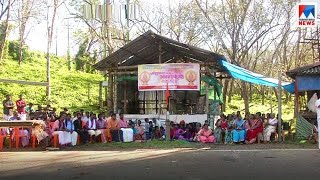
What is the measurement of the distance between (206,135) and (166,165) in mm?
6844

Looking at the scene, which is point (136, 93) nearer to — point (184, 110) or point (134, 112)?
point (134, 112)

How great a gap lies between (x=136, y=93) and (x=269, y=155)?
1187 cm

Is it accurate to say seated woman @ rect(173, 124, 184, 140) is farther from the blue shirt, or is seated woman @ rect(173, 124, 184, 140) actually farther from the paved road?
the paved road

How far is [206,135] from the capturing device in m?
16.8

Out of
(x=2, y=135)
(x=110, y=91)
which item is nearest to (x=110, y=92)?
(x=110, y=91)

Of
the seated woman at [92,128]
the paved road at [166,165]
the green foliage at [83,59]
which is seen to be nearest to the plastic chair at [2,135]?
the paved road at [166,165]

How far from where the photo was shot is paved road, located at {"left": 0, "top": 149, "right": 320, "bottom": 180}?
341 inches

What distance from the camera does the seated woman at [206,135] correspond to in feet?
54.9

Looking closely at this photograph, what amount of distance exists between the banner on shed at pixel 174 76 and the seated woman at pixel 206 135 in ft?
8.93

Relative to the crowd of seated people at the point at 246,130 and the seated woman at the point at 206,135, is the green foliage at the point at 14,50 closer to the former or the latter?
the seated woman at the point at 206,135

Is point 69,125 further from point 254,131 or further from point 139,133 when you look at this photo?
point 254,131

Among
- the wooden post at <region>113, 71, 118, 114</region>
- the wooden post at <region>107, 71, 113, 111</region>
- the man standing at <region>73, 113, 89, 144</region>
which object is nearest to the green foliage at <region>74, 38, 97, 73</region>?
the wooden post at <region>107, 71, 113, 111</region>

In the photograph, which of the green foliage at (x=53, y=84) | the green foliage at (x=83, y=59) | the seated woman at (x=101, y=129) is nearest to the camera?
the seated woman at (x=101, y=129)

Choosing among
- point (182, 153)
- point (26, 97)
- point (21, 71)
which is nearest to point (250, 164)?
point (182, 153)
